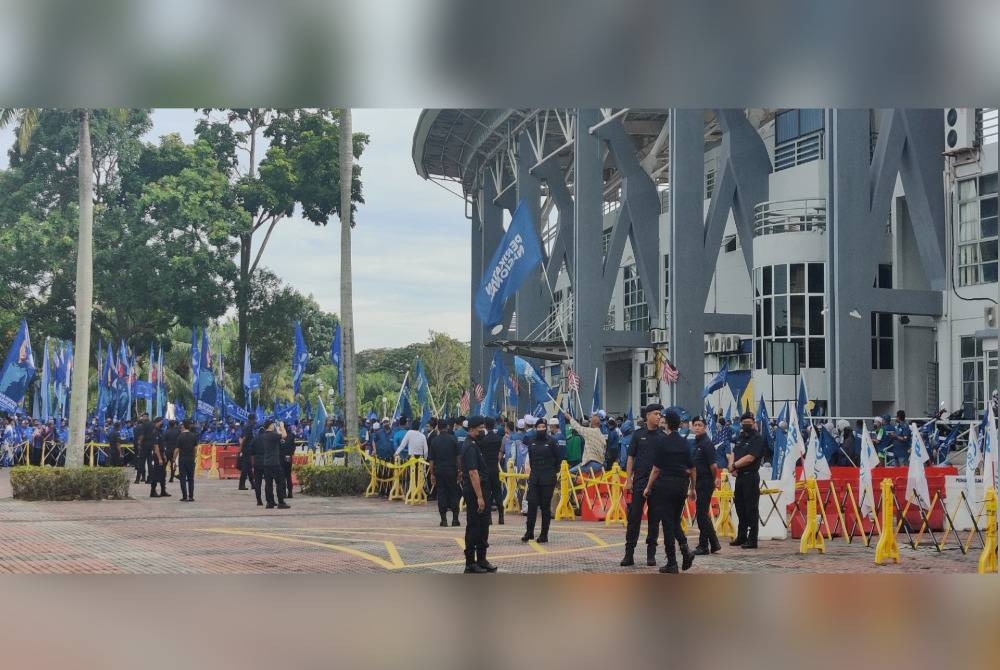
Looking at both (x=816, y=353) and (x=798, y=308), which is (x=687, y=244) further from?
(x=816, y=353)

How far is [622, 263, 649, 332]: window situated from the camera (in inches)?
2116

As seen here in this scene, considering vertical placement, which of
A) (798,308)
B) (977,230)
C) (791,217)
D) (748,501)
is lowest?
(748,501)

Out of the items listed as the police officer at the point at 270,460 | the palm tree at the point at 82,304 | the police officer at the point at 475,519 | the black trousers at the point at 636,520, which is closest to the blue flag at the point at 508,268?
the police officer at the point at 270,460

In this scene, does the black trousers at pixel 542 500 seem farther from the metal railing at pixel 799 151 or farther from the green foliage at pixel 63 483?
the metal railing at pixel 799 151

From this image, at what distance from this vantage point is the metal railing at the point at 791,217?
38.0 metres

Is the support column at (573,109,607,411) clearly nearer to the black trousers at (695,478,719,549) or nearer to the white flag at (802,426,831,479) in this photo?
the white flag at (802,426,831,479)

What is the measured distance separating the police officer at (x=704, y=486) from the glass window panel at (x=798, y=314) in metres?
22.3

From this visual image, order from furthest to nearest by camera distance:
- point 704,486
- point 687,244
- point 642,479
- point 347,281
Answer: point 687,244 < point 347,281 < point 704,486 < point 642,479

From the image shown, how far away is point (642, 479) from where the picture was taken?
13992 mm

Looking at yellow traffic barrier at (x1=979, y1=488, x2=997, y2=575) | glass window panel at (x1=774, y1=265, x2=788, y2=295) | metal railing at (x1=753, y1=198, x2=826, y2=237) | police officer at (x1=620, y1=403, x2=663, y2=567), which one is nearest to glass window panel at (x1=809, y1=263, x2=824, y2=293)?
glass window panel at (x1=774, y1=265, x2=788, y2=295)

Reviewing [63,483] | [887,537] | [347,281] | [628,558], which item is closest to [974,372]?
[347,281]

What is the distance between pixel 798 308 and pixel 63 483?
22.2 metres
